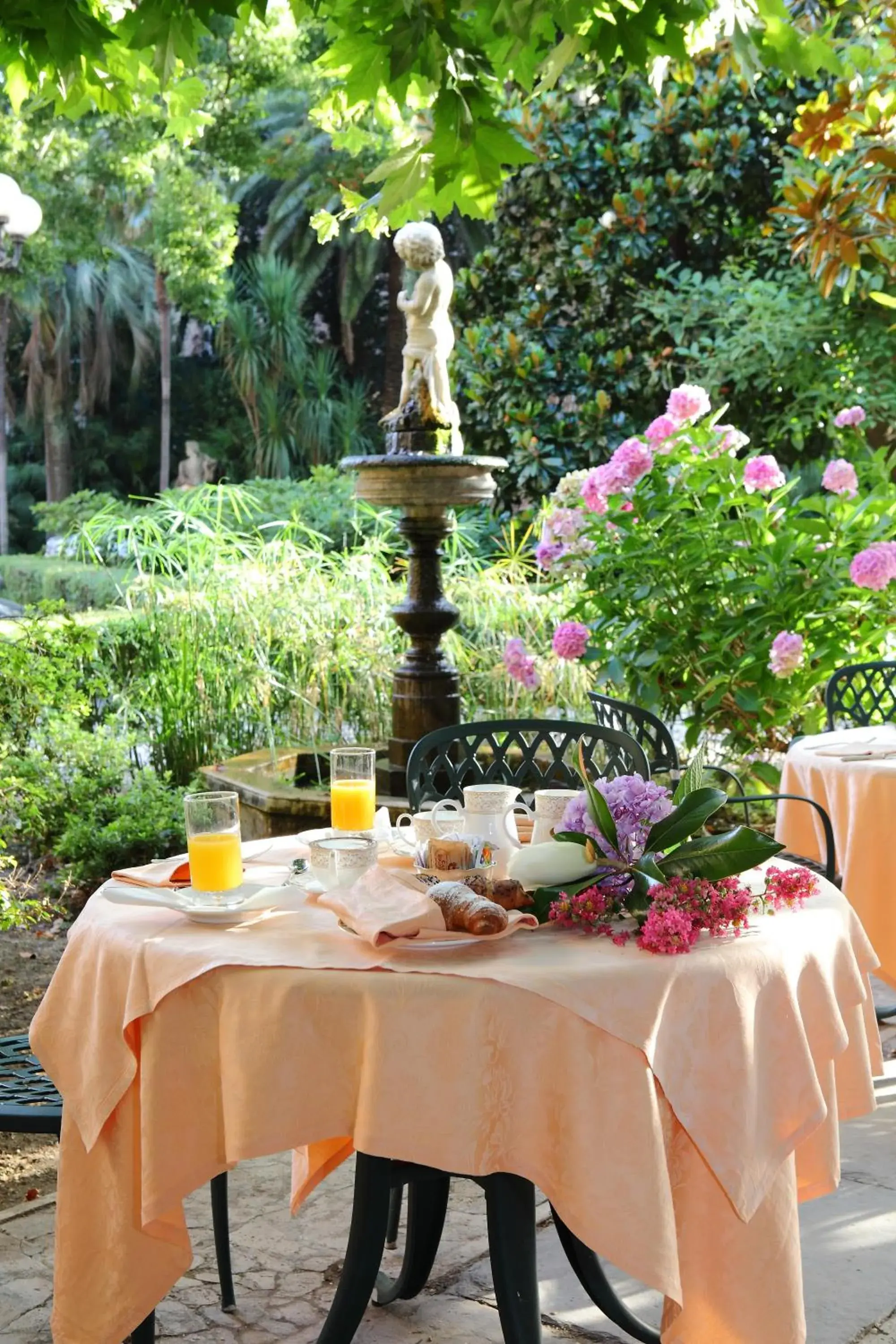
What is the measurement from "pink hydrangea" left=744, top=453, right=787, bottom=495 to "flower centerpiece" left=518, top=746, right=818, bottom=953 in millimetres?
3699

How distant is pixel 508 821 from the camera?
2.49 metres

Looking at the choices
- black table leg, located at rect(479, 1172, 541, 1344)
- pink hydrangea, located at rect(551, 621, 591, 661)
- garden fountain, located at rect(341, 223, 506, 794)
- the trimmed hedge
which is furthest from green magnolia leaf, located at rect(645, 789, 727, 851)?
the trimmed hedge

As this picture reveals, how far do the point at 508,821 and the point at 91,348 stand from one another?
22.7m

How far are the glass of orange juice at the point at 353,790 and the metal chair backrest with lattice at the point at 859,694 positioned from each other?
2.58m

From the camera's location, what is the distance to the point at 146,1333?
246 centimetres

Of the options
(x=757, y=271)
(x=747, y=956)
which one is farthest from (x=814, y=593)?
(x=757, y=271)

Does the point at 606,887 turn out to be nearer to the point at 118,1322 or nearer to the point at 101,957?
the point at 101,957

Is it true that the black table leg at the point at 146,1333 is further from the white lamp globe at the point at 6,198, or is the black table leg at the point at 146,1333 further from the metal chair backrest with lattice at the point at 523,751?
the white lamp globe at the point at 6,198

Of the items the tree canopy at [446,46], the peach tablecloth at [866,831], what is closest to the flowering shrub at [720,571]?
the peach tablecloth at [866,831]

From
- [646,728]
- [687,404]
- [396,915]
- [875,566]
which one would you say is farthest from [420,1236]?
[687,404]

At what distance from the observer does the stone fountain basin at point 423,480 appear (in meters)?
5.90

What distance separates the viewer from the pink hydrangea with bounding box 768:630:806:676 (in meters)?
5.46

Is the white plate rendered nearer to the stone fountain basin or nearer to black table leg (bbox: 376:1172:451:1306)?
black table leg (bbox: 376:1172:451:1306)

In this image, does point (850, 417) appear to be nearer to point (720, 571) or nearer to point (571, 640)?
point (720, 571)
